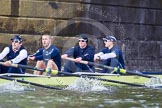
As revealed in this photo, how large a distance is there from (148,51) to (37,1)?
4.35 metres

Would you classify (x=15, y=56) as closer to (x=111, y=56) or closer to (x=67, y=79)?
(x=67, y=79)

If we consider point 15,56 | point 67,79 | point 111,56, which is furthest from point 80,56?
point 15,56

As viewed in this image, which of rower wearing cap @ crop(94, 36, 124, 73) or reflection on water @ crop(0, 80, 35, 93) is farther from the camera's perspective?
rower wearing cap @ crop(94, 36, 124, 73)

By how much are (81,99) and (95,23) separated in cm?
718

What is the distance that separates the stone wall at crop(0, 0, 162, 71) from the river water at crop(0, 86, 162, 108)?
4687 mm

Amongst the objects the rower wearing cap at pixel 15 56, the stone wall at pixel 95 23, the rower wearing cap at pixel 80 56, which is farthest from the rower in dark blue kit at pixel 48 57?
the stone wall at pixel 95 23

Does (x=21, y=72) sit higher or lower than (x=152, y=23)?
lower

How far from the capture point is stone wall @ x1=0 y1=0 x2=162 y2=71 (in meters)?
14.8

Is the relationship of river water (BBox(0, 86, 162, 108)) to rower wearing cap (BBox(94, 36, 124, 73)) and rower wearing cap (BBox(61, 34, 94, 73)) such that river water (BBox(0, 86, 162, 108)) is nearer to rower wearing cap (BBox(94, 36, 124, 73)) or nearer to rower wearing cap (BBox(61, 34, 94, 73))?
rower wearing cap (BBox(61, 34, 94, 73))

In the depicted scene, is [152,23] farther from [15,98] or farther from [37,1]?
[15,98]

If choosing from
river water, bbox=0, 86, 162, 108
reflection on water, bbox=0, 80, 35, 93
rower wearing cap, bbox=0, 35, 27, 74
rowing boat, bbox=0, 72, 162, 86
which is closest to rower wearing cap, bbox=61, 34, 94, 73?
rowing boat, bbox=0, 72, 162, 86

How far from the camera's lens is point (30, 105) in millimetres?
7844

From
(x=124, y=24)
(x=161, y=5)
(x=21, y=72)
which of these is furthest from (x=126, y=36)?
(x=21, y=72)

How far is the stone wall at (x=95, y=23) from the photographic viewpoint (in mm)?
14844
